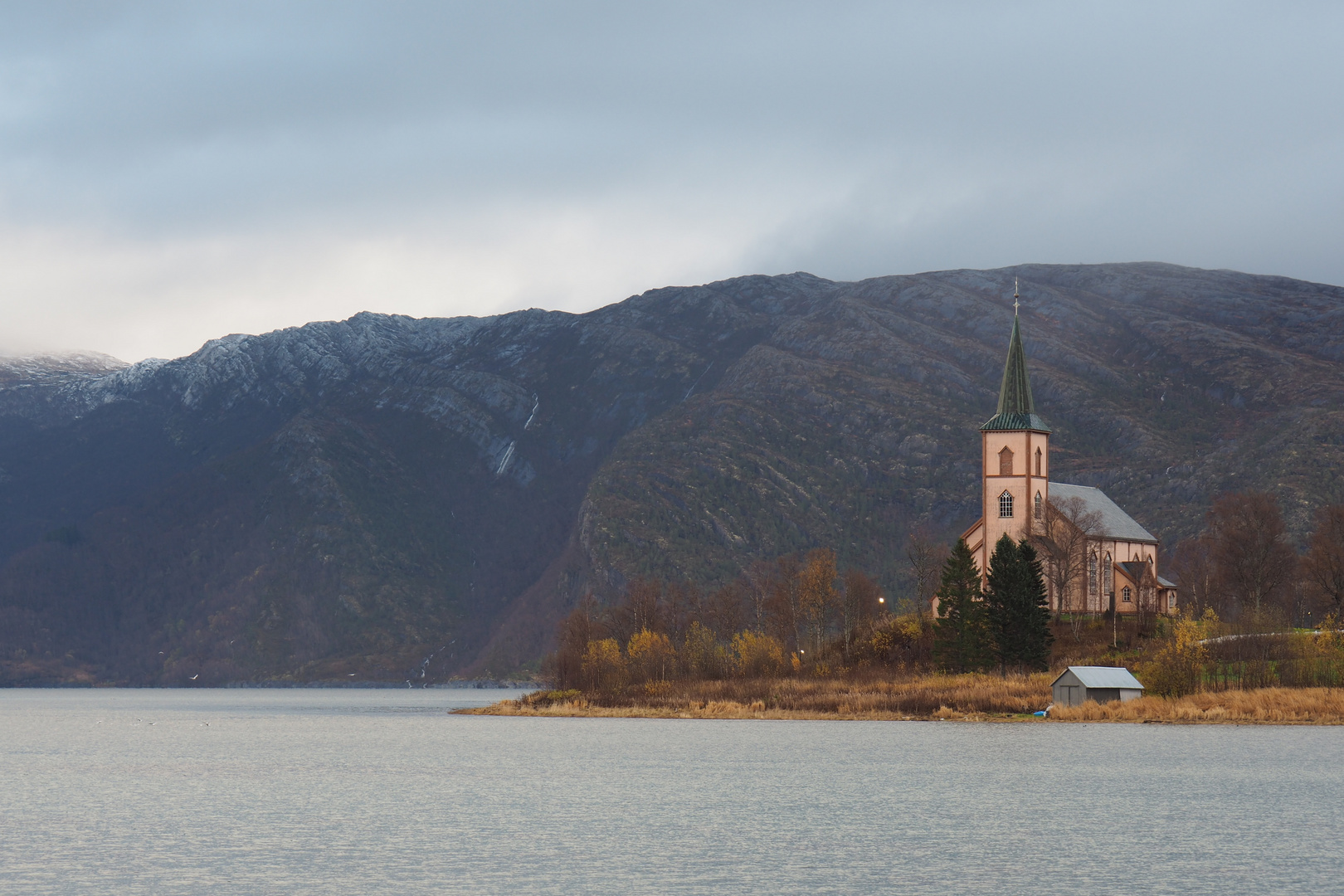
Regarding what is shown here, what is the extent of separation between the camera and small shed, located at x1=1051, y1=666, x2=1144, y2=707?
355 ft

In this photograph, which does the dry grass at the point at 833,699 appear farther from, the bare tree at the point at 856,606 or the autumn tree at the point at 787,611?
the autumn tree at the point at 787,611

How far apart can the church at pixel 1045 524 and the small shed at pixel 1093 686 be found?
1092 inches

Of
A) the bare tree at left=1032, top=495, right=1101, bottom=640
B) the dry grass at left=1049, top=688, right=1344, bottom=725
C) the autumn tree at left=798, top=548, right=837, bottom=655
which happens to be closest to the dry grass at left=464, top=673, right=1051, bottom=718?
the dry grass at left=1049, top=688, right=1344, bottom=725

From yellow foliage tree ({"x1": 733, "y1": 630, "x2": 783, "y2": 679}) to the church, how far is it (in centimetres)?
2261

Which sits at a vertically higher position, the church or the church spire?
the church spire

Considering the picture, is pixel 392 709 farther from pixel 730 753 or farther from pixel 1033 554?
pixel 730 753

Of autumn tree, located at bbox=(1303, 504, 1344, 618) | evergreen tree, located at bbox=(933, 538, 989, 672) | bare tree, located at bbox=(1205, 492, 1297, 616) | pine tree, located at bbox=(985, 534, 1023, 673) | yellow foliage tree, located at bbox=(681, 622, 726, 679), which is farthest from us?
yellow foliage tree, located at bbox=(681, 622, 726, 679)

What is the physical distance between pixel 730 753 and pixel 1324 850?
45472mm

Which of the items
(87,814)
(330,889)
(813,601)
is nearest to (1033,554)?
(813,601)

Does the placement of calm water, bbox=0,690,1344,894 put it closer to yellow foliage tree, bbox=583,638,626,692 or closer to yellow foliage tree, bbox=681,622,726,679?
yellow foliage tree, bbox=583,638,626,692

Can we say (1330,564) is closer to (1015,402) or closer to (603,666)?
(1015,402)

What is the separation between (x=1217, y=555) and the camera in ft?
496

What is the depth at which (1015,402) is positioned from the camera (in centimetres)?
14688

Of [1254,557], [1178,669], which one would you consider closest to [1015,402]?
[1254,557]
